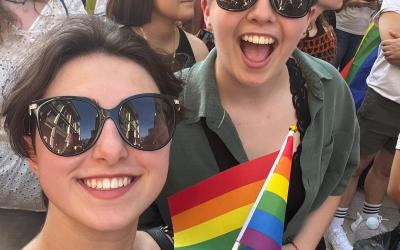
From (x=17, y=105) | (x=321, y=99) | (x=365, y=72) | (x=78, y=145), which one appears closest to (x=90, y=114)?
(x=78, y=145)

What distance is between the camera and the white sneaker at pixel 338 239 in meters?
3.63

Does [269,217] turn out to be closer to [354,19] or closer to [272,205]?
[272,205]

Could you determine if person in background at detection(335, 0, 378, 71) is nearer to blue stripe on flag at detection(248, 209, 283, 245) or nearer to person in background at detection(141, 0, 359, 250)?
person in background at detection(141, 0, 359, 250)

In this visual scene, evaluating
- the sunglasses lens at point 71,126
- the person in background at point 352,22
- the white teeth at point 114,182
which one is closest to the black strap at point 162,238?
the white teeth at point 114,182

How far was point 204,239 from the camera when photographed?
1.65 m

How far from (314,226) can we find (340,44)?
338cm

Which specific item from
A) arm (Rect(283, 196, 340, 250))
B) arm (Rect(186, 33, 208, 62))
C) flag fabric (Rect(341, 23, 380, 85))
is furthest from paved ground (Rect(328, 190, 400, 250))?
arm (Rect(186, 33, 208, 62))

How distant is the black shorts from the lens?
3.45m

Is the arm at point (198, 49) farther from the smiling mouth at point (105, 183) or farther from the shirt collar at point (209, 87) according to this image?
the smiling mouth at point (105, 183)

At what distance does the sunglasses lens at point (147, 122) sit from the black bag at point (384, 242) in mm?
1715

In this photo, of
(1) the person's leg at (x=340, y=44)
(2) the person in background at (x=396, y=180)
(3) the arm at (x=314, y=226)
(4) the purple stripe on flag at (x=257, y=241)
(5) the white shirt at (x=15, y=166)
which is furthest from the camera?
(1) the person's leg at (x=340, y=44)

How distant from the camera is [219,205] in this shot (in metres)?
1.67

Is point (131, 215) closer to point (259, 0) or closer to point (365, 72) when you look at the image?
point (259, 0)

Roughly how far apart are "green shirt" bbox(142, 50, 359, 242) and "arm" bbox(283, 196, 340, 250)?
0.03 metres
